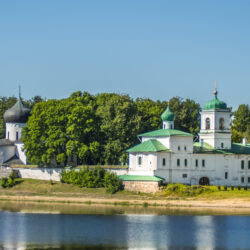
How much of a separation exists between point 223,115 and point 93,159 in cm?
1507

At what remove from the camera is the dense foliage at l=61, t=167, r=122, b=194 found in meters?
67.9

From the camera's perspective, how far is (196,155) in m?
71.2

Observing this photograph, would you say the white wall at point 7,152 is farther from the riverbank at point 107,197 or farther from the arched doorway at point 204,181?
the arched doorway at point 204,181

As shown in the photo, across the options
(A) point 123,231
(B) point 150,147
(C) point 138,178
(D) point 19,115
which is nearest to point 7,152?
(D) point 19,115

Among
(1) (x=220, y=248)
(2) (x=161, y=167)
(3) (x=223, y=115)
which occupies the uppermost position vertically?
(3) (x=223, y=115)

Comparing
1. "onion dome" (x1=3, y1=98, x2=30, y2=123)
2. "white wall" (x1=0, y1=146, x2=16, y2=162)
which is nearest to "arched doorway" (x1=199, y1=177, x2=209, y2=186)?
"white wall" (x1=0, y1=146, x2=16, y2=162)

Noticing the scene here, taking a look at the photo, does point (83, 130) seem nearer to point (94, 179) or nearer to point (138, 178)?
point (94, 179)

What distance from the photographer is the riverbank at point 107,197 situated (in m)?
62.6

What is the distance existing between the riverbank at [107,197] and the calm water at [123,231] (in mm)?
7605

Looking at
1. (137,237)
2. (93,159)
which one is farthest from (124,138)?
(137,237)

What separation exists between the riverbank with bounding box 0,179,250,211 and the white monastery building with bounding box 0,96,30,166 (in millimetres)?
6923

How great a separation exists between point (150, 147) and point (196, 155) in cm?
522

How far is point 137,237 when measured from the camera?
4509 centimetres

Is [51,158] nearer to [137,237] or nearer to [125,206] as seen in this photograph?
[125,206]
